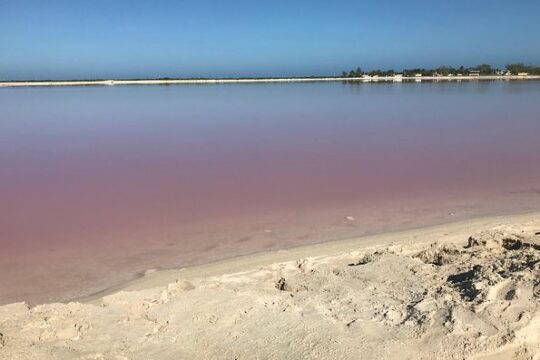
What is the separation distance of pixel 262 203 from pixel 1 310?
166 inches

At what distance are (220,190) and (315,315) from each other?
5.03m

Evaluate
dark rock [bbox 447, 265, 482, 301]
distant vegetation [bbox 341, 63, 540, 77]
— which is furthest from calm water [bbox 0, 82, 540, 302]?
distant vegetation [bbox 341, 63, 540, 77]

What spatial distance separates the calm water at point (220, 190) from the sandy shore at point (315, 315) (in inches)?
Result: 43.6

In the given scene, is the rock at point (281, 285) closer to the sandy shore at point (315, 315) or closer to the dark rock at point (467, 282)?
the sandy shore at point (315, 315)

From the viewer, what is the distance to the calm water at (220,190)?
5504mm

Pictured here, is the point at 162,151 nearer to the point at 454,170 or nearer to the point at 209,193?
the point at 209,193

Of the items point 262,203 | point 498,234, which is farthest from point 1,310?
point 498,234

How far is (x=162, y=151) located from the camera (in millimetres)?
12336

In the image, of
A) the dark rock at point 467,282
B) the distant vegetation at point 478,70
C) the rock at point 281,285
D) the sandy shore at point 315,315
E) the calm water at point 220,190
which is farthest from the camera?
the distant vegetation at point 478,70

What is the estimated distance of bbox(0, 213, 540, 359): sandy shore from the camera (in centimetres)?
294

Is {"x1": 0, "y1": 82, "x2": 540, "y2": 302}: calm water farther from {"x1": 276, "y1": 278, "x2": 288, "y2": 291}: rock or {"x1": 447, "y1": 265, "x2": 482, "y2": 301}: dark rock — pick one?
{"x1": 447, "y1": 265, "x2": 482, "y2": 301}: dark rock

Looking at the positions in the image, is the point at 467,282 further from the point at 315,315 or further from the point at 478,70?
the point at 478,70

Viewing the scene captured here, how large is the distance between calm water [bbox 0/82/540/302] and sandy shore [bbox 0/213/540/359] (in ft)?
3.63

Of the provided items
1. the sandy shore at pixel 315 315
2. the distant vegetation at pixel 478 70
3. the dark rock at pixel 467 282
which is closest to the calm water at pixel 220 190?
the sandy shore at pixel 315 315
